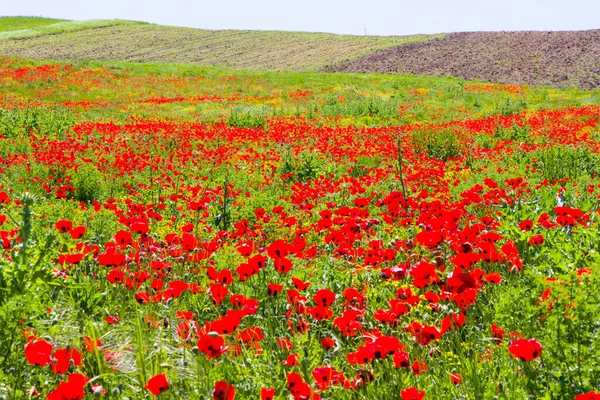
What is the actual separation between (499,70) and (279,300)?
3794 centimetres

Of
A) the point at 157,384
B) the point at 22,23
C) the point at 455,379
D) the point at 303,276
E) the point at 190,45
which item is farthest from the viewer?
the point at 22,23

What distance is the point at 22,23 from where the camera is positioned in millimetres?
67750

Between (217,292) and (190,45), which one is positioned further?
(190,45)

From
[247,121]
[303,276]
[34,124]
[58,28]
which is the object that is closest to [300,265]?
[303,276]

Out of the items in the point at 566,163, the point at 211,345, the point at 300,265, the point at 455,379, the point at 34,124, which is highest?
the point at 211,345

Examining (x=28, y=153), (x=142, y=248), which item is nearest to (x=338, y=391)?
(x=142, y=248)

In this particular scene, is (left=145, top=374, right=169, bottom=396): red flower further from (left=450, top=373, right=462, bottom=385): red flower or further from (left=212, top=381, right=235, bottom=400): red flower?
(left=450, top=373, right=462, bottom=385): red flower

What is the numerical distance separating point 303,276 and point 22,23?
73984 millimetres

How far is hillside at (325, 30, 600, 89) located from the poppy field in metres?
23.9

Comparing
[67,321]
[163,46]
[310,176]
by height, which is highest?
[163,46]

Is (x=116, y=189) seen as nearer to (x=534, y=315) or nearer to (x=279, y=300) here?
(x=279, y=300)

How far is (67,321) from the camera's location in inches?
136

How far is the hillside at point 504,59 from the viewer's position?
3581 cm

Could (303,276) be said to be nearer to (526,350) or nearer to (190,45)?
(526,350)
